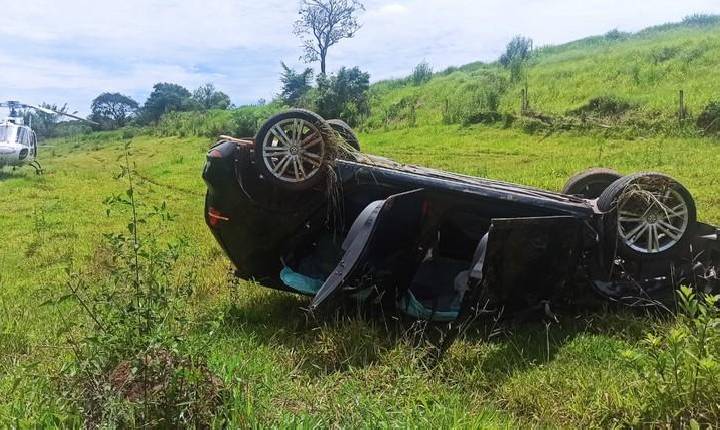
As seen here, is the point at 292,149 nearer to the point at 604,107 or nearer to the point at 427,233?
the point at 427,233

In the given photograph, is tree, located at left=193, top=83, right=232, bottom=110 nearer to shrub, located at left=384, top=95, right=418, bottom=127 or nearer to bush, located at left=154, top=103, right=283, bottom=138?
bush, located at left=154, top=103, right=283, bottom=138

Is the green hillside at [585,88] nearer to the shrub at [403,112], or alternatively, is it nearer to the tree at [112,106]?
the shrub at [403,112]

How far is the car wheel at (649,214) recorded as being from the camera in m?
4.06

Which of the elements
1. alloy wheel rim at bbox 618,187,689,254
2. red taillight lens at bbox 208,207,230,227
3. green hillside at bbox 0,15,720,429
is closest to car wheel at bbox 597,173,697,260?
alloy wheel rim at bbox 618,187,689,254

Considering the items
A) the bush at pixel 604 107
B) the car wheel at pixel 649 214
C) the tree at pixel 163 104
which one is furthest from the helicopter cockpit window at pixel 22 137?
the tree at pixel 163 104

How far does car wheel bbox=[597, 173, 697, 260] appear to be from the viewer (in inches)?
160

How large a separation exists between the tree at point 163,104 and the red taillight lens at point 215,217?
49652 mm

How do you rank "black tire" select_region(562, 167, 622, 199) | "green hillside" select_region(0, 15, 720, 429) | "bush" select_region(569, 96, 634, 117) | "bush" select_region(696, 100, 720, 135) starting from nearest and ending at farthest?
"green hillside" select_region(0, 15, 720, 429) → "black tire" select_region(562, 167, 622, 199) → "bush" select_region(696, 100, 720, 135) → "bush" select_region(569, 96, 634, 117)

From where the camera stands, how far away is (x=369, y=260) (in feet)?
12.6

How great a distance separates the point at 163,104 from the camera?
55906mm

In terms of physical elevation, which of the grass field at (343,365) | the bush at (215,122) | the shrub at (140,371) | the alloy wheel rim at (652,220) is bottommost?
the grass field at (343,365)

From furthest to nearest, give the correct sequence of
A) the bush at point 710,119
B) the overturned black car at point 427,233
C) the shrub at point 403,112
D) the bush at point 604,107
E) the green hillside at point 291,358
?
1. the shrub at point 403,112
2. the bush at point 604,107
3. the bush at point 710,119
4. the overturned black car at point 427,233
5. the green hillside at point 291,358

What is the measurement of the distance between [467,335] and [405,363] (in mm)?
664

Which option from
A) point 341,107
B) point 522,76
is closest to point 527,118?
point 522,76
